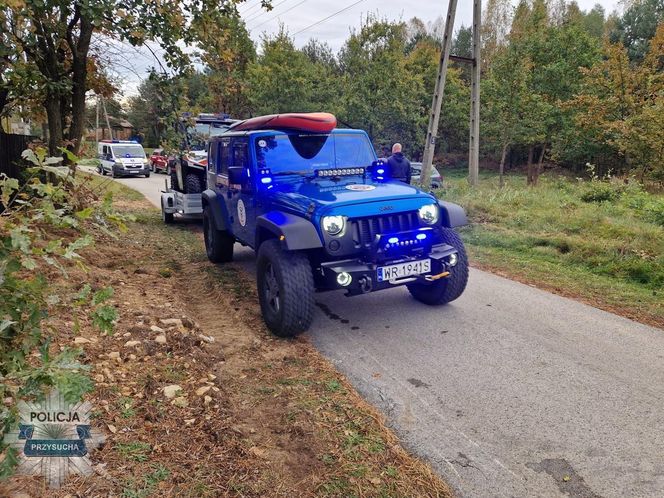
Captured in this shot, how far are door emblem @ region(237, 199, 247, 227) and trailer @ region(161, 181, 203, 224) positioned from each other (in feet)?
11.3

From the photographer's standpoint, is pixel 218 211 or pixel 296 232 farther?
pixel 218 211

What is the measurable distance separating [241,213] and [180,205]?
466 cm

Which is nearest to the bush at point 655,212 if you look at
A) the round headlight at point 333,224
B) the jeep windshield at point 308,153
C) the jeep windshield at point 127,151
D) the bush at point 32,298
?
the jeep windshield at point 308,153

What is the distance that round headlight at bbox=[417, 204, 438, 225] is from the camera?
16.5 feet

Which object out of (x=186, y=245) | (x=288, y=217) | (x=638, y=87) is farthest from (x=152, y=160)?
(x=288, y=217)

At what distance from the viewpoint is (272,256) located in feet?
Result: 15.8

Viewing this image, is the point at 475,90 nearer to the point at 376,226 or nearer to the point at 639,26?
the point at 376,226

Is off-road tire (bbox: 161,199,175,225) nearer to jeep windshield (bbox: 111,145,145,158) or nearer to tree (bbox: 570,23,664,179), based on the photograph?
tree (bbox: 570,23,664,179)

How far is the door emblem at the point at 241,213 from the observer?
245 inches

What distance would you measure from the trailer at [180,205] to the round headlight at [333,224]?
5588mm

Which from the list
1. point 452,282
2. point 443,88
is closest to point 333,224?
point 452,282

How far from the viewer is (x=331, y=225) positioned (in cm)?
462

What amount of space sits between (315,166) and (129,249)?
4.02 meters

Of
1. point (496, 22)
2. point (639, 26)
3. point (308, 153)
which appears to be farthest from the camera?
point (496, 22)
